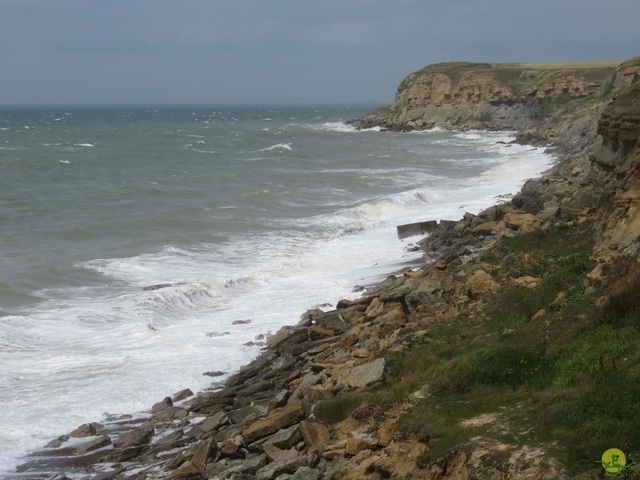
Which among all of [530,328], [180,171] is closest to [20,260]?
[530,328]

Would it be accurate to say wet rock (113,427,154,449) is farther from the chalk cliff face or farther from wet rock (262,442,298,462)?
the chalk cliff face

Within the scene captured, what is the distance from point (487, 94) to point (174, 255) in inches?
3161

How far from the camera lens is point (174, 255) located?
95.5 feet

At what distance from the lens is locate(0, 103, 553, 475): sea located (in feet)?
55.3

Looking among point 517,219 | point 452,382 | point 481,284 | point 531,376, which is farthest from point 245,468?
point 517,219

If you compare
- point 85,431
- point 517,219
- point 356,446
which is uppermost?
point 517,219

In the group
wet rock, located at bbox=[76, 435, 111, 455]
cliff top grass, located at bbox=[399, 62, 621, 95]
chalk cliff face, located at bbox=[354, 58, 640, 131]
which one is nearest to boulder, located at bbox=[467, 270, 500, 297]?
wet rock, located at bbox=[76, 435, 111, 455]

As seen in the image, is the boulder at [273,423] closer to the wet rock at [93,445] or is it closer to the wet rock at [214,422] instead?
the wet rock at [214,422]

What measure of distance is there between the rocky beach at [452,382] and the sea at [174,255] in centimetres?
143

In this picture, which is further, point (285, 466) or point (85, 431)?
point (85, 431)

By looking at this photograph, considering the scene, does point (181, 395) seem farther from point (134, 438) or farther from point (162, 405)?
point (134, 438)

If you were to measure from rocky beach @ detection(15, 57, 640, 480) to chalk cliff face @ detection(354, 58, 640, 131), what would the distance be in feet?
215

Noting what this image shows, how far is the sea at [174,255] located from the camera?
55.3 feet

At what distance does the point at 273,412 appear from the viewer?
1225cm
